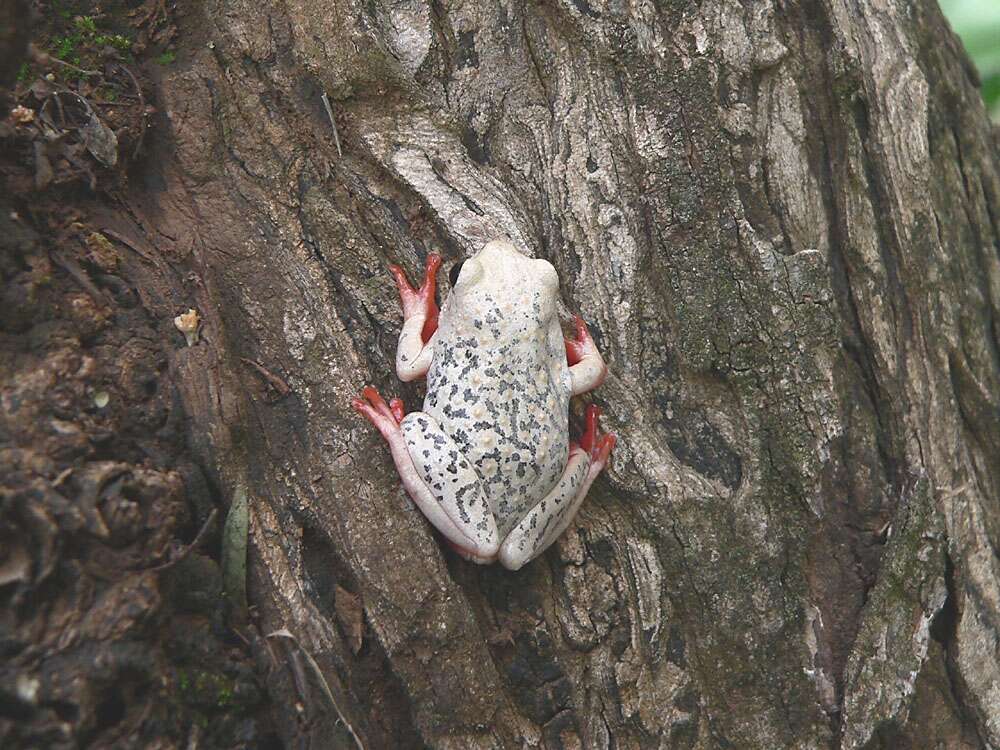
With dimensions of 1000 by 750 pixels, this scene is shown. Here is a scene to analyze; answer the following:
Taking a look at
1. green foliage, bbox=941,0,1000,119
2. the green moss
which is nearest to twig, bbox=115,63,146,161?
the green moss

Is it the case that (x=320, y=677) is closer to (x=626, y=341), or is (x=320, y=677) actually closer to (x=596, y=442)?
(x=596, y=442)

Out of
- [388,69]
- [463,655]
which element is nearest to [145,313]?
[388,69]

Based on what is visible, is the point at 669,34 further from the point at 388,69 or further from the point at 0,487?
the point at 0,487

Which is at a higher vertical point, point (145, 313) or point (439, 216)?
point (439, 216)

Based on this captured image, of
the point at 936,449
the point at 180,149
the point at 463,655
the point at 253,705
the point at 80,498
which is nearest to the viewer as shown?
the point at 80,498

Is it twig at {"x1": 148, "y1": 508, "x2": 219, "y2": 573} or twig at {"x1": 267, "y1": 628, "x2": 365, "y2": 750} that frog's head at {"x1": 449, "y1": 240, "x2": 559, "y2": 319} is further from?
twig at {"x1": 267, "y1": 628, "x2": 365, "y2": 750}

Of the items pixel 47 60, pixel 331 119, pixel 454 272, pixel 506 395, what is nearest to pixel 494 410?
pixel 506 395

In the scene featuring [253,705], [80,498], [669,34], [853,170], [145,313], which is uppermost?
[669,34]
